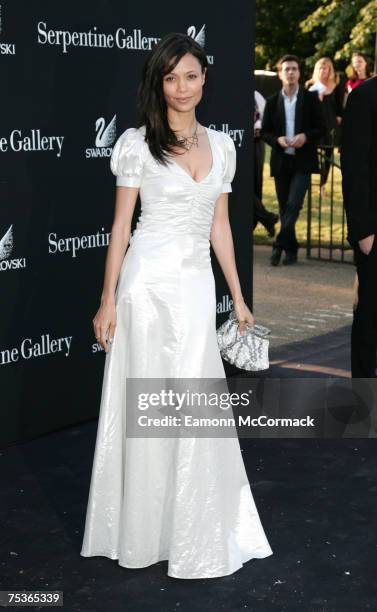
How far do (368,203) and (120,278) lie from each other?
75.8 inches

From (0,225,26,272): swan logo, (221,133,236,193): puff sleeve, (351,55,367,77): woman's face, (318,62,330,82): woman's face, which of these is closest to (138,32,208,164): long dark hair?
(221,133,236,193): puff sleeve

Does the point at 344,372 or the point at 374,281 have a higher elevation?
the point at 374,281

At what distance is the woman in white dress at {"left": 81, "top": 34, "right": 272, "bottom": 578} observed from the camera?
15.1ft

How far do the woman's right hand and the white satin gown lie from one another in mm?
54

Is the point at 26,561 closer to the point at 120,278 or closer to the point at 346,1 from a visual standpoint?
the point at 120,278

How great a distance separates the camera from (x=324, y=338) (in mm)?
9055

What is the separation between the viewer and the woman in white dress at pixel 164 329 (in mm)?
4609

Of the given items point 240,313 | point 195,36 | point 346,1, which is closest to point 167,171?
point 240,313

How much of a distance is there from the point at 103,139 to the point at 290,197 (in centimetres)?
556

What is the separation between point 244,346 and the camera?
15.9ft

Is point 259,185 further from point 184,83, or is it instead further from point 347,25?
point 347,25

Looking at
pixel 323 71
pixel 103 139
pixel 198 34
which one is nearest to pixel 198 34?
pixel 198 34

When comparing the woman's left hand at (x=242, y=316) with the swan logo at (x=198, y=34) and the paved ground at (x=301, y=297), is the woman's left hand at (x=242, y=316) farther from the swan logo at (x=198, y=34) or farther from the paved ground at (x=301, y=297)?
the paved ground at (x=301, y=297)

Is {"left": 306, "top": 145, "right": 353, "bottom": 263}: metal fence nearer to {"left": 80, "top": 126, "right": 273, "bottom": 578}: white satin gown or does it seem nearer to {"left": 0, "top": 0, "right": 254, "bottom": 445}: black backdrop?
{"left": 0, "top": 0, "right": 254, "bottom": 445}: black backdrop
